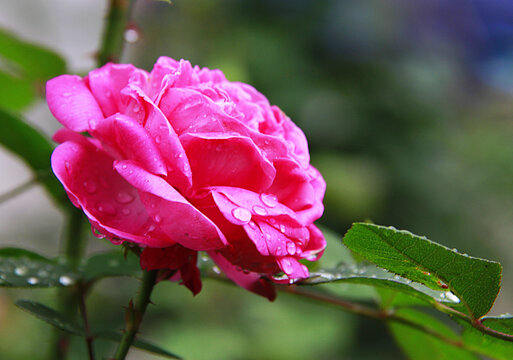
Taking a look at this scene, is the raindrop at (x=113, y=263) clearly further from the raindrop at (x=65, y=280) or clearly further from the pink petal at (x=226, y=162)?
the pink petal at (x=226, y=162)

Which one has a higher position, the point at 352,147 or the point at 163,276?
the point at 163,276

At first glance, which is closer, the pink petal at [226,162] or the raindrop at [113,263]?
the pink petal at [226,162]

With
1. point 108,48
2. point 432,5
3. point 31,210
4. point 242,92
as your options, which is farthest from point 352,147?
point 242,92

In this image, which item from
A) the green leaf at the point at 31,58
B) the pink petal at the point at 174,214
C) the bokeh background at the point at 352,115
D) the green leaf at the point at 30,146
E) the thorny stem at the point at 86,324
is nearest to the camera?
the pink petal at the point at 174,214

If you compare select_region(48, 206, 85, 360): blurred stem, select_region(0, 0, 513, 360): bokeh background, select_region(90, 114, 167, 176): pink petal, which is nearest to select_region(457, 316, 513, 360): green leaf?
select_region(90, 114, 167, 176): pink petal

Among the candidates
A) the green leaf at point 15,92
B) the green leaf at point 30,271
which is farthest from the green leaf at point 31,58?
the green leaf at point 30,271

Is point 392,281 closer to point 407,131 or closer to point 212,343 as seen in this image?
point 212,343

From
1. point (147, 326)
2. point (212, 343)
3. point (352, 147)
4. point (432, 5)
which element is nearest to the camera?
point (212, 343)
